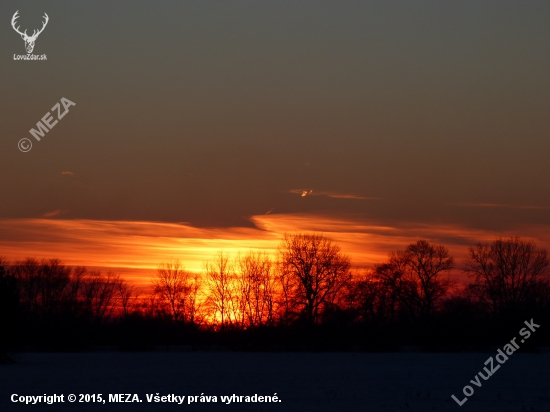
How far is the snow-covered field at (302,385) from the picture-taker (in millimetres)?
21859

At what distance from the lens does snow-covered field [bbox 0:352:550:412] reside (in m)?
21.9

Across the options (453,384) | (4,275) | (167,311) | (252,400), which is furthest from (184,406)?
(167,311)

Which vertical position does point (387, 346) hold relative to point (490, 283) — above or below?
below

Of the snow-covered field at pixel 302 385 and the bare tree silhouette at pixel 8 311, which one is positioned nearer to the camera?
the snow-covered field at pixel 302 385

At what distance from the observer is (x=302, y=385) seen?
28484mm

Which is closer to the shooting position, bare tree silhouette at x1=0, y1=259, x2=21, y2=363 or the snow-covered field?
the snow-covered field

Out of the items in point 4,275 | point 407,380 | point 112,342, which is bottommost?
point 112,342

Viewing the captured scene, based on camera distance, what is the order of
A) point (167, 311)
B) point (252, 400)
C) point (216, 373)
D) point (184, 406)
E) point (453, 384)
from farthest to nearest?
1. point (167, 311)
2. point (216, 373)
3. point (453, 384)
4. point (252, 400)
5. point (184, 406)

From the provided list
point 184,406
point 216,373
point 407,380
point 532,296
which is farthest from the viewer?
point 532,296

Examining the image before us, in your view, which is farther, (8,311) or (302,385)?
(8,311)

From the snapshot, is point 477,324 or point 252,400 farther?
point 477,324

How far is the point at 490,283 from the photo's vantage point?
8225cm

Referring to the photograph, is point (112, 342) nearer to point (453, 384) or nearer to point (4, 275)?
point (4, 275)

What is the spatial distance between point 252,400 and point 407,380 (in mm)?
9722
